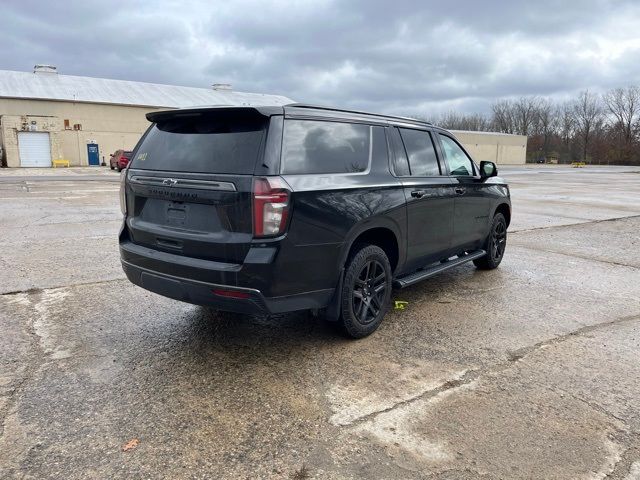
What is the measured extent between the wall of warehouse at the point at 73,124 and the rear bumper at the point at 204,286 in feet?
135

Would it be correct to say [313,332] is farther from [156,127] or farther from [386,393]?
[156,127]

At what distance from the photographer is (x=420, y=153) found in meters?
5.11

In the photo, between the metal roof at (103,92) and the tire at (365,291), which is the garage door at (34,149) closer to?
the metal roof at (103,92)

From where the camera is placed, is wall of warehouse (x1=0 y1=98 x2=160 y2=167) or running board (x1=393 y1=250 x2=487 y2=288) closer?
running board (x1=393 y1=250 x2=487 y2=288)

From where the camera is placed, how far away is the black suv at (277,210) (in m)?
3.40

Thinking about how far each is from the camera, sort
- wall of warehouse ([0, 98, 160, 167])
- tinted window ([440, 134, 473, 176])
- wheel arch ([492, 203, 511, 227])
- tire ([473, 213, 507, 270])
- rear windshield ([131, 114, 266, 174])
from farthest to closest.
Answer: wall of warehouse ([0, 98, 160, 167]), wheel arch ([492, 203, 511, 227]), tire ([473, 213, 507, 270]), tinted window ([440, 134, 473, 176]), rear windshield ([131, 114, 266, 174])

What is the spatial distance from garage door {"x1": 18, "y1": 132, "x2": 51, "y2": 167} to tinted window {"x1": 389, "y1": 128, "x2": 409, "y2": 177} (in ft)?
136

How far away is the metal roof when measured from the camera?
41.8 meters

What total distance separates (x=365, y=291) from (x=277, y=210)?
50.3 inches

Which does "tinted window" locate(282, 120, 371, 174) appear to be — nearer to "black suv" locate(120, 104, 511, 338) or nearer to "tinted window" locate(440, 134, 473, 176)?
"black suv" locate(120, 104, 511, 338)

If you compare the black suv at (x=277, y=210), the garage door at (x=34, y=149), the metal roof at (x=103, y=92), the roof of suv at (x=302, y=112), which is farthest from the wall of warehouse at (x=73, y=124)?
the roof of suv at (x=302, y=112)

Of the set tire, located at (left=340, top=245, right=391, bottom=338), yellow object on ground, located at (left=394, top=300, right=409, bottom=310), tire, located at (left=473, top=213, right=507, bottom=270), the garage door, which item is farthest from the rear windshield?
the garage door

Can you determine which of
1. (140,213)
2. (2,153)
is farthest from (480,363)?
(2,153)

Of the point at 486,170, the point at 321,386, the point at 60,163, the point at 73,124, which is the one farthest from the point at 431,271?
the point at 73,124
